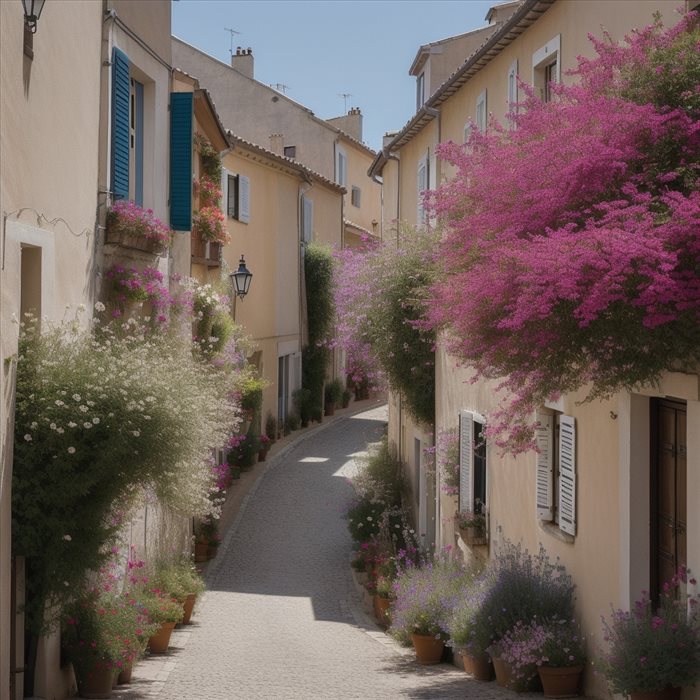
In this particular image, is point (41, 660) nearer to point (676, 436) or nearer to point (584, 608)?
point (584, 608)

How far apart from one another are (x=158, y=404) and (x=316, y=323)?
25.2 metres

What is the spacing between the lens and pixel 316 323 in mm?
33750

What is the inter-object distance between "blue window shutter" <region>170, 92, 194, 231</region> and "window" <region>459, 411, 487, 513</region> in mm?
4456

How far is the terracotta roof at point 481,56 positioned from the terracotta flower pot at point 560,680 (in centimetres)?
650

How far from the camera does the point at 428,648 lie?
12570mm

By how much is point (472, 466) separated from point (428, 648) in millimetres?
2557

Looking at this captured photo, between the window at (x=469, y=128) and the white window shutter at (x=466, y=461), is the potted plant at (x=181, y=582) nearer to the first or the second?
the white window shutter at (x=466, y=461)

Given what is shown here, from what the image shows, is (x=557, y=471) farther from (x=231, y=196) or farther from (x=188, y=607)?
(x=231, y=196)

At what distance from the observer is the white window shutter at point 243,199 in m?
25.7

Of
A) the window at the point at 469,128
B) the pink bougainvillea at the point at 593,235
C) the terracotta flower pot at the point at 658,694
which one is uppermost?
the window at the point at 469,128

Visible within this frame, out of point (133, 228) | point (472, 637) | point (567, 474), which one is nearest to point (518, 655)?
point (472, 637)

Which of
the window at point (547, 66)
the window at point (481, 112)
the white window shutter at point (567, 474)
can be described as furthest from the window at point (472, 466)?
the window at point (547, 66)

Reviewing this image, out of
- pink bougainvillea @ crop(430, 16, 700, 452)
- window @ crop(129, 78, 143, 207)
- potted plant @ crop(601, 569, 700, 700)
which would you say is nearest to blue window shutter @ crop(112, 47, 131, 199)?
window @ crop(129, 78, 143, 207)

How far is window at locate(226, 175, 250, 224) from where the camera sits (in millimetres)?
25188
